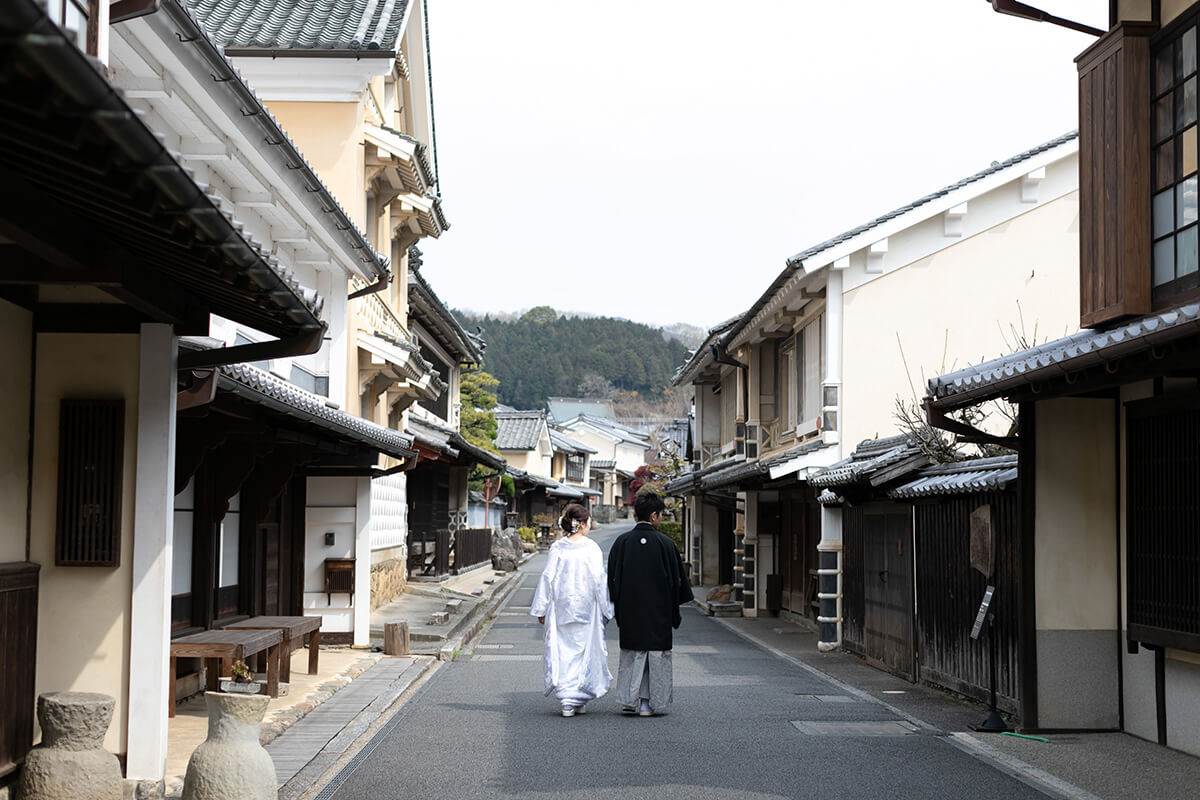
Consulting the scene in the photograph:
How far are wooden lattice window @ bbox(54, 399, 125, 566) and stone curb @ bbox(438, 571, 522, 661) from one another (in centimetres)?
947

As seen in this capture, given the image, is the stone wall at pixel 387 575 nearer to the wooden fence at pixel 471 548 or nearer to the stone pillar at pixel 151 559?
the wooden fence at pixel 471 548

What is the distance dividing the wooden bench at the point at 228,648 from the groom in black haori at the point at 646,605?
124 inches

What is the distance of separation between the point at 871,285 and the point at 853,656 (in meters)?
6.13

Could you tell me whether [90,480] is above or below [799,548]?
above

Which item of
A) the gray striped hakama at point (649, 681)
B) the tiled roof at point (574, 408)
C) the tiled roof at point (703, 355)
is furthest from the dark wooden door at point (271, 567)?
the tiled roof at point (574, 408)

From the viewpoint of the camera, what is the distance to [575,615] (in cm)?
1160

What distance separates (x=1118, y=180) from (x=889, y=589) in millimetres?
6651

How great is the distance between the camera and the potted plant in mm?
8883

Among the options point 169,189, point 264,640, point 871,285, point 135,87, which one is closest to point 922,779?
point 264,640

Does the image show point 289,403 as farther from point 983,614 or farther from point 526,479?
point 526,479

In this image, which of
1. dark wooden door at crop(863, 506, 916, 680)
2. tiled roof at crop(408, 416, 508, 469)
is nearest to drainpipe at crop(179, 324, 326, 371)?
dark wooden door at crop(863, 506, 916, 680)

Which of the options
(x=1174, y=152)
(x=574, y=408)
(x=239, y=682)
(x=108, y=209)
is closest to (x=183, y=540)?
(x=239, y=682)

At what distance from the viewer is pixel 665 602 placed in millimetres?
11406

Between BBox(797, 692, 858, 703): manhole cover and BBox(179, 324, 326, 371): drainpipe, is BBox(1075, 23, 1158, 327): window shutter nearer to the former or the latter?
BBox(797, 692, 858, 703): manhole cover
